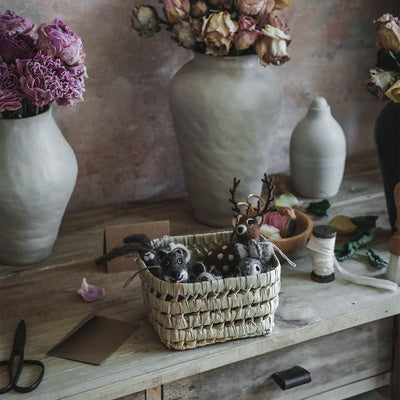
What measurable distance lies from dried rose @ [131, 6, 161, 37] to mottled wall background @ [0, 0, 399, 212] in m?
0.12

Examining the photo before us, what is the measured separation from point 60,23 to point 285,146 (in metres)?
0.78

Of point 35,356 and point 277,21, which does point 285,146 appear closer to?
point 277,21

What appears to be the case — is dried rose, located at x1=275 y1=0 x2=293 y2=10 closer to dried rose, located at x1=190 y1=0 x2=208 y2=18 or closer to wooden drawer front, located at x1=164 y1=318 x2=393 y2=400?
dried rose, located at x1=190 y1=0 x2=208 y2=18

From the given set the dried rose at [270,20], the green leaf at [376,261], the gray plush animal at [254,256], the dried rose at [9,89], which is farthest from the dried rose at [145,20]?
the green leaf at [376,261]

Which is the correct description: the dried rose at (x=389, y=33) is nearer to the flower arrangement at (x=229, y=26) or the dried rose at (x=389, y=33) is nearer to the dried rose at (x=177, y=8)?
the flower arrangement at (x=229, y=26)

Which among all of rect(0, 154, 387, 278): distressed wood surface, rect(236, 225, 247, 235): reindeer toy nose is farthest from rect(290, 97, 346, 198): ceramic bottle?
rect(236, 225, 247, 235): reindeer toy nose

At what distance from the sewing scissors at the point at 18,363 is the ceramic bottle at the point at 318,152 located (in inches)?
29.1

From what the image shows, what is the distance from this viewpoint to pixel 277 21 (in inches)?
43.6

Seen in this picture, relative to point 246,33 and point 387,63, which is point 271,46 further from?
point 387,63

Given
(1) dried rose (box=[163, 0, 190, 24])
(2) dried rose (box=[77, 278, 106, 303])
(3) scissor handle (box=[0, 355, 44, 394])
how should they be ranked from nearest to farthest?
(3) scissor handle (box=[0, 355, 44, 394]), (2) dried rose (box=[77, 278, 106, 303]), (1) dried rose (box=[163, 0, 190, 24])

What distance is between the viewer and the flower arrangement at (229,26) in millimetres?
1062

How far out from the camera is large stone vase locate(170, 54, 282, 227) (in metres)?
1.13

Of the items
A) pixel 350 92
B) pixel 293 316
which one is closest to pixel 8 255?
pixel 293 316

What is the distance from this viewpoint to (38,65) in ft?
3.05
